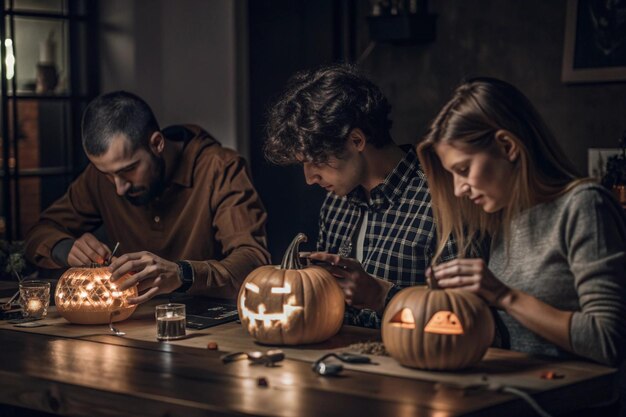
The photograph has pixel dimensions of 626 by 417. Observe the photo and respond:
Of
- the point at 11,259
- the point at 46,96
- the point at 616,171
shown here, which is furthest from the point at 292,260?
the point at 46,96

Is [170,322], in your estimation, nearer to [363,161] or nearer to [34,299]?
[34,299]

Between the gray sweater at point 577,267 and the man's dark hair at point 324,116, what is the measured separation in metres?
0.74

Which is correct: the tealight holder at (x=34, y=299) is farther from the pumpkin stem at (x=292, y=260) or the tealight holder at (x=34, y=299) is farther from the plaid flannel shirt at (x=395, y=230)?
the plaid flannel shirt at (x=395, y=230)

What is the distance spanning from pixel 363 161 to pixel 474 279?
0.95 meters

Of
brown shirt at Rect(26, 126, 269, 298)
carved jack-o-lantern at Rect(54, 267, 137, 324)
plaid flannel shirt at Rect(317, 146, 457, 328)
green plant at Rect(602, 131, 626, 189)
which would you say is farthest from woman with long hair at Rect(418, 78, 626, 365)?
green plant at Rect(602, 131, 626, 189)

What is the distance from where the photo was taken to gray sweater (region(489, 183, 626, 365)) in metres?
2.24

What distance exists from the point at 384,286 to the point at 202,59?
126 inches

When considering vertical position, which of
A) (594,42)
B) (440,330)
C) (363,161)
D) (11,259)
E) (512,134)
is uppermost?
(594,42)

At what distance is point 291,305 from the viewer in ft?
8.29

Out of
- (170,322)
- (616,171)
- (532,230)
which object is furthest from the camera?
(616,171)

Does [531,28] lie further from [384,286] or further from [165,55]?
[384,286]

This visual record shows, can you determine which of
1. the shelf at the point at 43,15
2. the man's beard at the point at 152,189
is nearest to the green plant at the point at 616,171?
the man's beard at the point at 152,189

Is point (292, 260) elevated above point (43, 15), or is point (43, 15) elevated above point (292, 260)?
point (43, 15)

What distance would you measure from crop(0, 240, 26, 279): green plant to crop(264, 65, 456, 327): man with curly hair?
1138 millimetres
